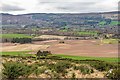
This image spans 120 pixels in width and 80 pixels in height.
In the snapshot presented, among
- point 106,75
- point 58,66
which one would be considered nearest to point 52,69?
point 58,66

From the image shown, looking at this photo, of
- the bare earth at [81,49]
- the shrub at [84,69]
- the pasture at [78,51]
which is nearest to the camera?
the shrub at [84,69]

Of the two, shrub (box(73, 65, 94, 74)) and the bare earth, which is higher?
the bare earth

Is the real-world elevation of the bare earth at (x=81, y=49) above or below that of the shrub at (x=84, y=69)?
above

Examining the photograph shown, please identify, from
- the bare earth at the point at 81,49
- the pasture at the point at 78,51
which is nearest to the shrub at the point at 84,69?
the pasture at the point at 78,51

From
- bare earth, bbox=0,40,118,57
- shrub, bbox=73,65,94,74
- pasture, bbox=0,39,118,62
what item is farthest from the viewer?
bare earth, bbox=0,40,118,57

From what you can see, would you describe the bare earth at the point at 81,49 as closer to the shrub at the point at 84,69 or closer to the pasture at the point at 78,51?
the pasture at the point at 78,51

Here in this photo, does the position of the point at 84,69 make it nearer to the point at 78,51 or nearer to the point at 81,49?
the point at 78,51

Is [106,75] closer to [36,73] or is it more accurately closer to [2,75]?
[36,73]

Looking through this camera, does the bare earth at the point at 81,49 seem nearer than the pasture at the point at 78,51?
No

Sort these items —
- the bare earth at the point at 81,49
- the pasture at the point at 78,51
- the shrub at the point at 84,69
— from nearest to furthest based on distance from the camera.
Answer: the shrub at the point at 84,69 → the pasture at the point at 78,51 → the bare earth at the point at 81,49

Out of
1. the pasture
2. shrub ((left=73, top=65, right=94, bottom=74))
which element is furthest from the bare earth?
shrub ((left=73, top=65, right=94, bottom=74))

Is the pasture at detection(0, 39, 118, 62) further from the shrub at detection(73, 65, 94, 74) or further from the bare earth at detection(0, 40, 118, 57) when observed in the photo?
the shrub at detection(73, 65, 94, 74)
